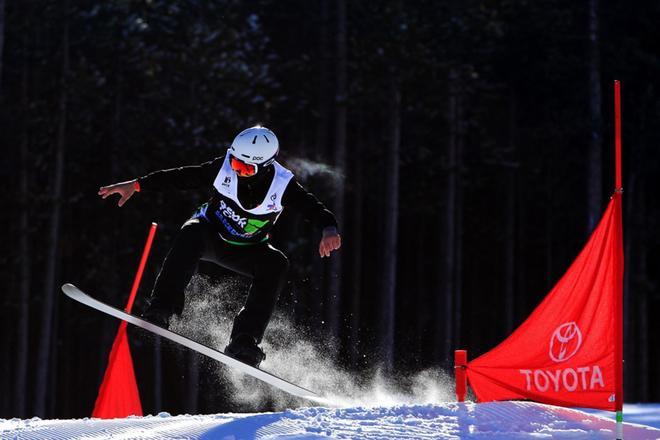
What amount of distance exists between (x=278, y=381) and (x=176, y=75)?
15.8 meters

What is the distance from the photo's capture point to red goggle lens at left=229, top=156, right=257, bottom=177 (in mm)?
7387

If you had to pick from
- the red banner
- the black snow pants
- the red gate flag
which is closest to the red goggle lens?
the black snow pants

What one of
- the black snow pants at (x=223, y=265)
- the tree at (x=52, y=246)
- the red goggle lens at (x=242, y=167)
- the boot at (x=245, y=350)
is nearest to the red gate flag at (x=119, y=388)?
the black snow pants at (x=223, y=265)

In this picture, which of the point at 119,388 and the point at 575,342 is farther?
the point at 119,388

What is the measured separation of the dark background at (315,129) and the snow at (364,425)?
45.7ft

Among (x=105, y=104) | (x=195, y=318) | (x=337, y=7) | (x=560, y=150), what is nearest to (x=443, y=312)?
(x=560, y=150)

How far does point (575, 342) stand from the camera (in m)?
7.28

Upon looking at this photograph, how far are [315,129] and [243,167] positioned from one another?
19.4 meters

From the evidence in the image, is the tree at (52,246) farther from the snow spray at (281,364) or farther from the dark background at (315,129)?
the snow spray at (281,364)

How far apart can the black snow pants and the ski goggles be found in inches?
21.7

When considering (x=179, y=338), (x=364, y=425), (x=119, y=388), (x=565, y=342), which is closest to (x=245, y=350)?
(x=179, y=338)

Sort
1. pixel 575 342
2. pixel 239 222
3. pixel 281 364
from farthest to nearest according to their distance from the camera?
1. pixel 281 364
2. pixel 239 222
3. pixel 575 342

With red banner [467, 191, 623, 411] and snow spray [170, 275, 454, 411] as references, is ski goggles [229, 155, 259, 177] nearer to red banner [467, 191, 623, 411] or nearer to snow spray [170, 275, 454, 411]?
snow spray [170, 275, 454, 411]

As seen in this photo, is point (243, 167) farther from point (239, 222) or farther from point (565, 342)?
point (565, 342)
